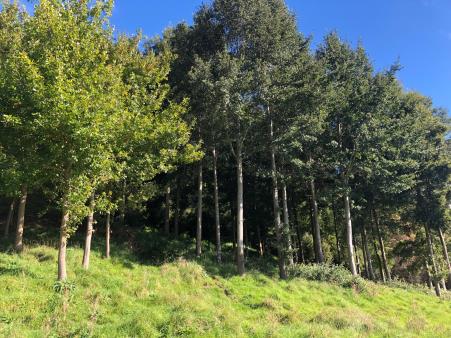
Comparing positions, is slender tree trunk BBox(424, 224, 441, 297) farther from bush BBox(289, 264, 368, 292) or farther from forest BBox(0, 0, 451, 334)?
bush BBox(289, 264, 368, 292)

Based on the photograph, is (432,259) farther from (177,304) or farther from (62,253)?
(62,253)

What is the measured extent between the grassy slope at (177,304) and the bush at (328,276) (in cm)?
96

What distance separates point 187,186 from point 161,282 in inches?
666

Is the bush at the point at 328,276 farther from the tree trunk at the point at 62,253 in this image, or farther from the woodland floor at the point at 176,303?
the tree trunk at the point at 62,253

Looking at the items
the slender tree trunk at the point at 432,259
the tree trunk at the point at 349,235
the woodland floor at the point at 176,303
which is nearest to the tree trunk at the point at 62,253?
the woodland floor at the point at 176,303

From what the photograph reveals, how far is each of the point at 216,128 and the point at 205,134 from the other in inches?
54.3

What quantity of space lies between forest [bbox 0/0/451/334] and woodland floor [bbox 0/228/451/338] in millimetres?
1211


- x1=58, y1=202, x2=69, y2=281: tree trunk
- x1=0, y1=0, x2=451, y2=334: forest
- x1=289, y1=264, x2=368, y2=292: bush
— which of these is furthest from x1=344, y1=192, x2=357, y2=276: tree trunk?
x1=58, y1=202, x2=69, y2=281: tree trunk

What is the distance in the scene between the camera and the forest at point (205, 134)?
49.5 feet

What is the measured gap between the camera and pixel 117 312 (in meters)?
14.0

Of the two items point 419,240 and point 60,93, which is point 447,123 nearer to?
point 419,240

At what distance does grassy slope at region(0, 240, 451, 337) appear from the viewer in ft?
39.8

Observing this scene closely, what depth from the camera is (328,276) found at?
26875 mm

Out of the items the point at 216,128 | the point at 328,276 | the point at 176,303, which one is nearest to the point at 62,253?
the point at 176,303
